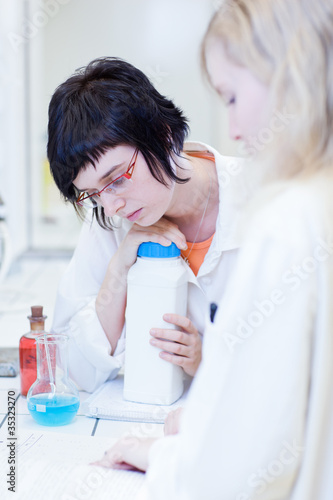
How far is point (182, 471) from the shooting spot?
636 millimetres

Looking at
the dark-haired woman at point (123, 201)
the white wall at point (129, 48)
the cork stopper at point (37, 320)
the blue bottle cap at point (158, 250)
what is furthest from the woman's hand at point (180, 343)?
the white wall at point (129, 48)

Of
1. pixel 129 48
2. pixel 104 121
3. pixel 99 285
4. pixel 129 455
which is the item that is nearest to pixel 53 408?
pixel 129 455

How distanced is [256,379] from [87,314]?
2.52 feet

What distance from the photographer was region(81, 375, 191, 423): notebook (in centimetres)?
113

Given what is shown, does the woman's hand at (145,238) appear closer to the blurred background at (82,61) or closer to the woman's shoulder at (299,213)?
the woman's shoulder at (299,213)

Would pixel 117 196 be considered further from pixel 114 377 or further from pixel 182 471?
pixel 182 471

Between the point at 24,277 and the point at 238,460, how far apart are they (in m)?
2.26

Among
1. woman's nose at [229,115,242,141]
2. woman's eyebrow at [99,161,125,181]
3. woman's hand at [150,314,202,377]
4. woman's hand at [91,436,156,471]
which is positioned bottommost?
woman's hand at [91,436,156,471]

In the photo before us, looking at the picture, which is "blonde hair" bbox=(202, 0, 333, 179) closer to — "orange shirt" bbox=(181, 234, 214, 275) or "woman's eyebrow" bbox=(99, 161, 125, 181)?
"woman's eyebrow" bbox=(99, 161, 125, 181)

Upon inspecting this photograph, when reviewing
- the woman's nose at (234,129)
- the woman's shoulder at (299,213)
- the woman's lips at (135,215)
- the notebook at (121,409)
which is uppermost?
the woman's nose at (234,129)

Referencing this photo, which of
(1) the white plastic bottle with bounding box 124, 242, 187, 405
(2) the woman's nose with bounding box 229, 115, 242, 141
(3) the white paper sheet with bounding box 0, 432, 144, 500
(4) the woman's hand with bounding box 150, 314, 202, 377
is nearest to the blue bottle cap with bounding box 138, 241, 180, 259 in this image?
(1) the white plastic bottle with bounding box 124, 242, 187, 405

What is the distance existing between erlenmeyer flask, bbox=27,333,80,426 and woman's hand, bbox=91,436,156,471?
0.22 metres

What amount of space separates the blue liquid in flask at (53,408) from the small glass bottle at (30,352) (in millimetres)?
113

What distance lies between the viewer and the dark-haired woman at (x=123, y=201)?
1.14m
